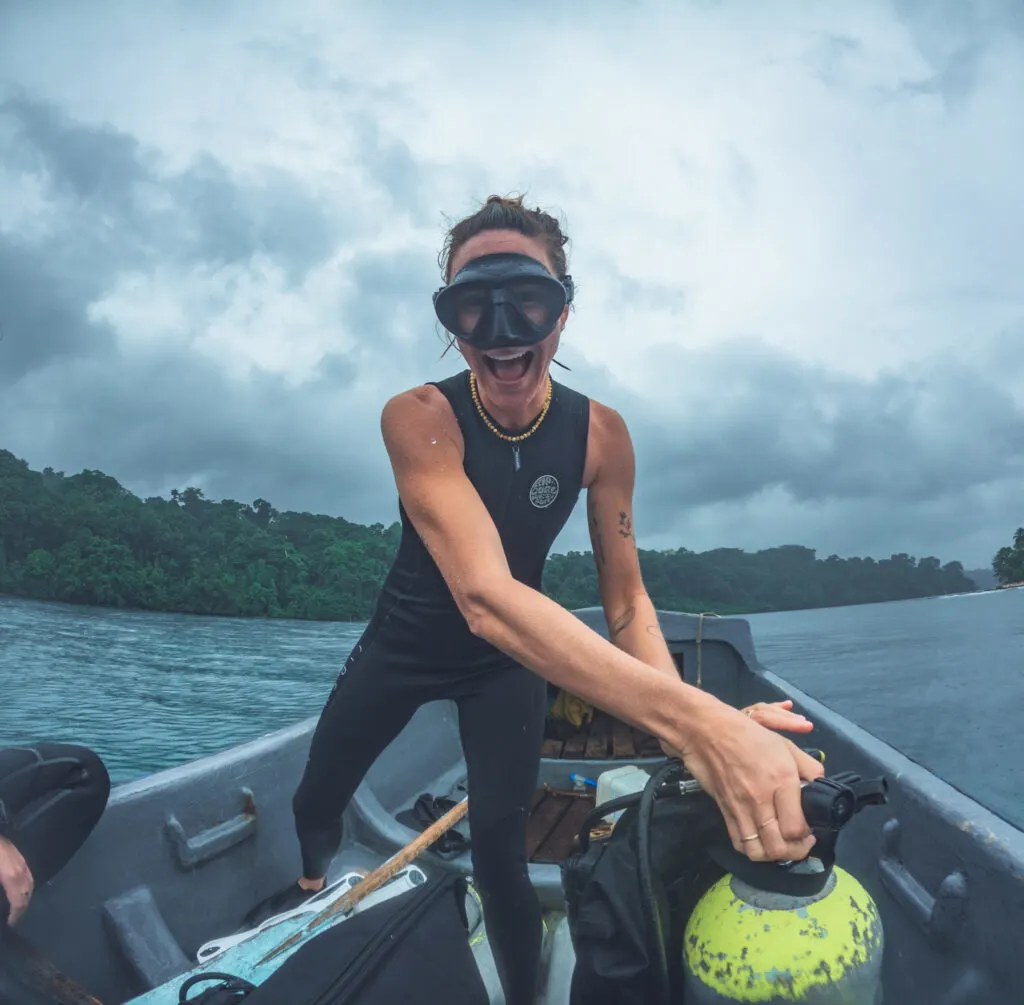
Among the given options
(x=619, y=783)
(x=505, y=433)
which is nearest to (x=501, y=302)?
(x=505, y=433)

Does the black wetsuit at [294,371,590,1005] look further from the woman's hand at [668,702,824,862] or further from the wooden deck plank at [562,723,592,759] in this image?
the wooden deck plank at [562,723,592,759]

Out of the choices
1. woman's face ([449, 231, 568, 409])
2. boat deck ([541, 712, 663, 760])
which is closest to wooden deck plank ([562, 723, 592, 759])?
boat deck ([541, 712, 663, 760])

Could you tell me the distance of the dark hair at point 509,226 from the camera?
2125 mm

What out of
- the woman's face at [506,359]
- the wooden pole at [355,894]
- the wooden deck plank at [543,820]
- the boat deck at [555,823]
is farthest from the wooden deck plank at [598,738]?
the woman's face at [506,359]

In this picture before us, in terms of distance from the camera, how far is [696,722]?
1159 mm

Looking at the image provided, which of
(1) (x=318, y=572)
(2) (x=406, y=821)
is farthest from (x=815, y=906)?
(1) (x=318, y=572)

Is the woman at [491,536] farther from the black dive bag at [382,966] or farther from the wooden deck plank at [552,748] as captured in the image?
the wooden deck plank at [552,748]

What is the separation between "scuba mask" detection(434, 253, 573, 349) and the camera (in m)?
1.96

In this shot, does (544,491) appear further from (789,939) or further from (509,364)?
(789,939)

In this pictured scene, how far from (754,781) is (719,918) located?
1.15ft

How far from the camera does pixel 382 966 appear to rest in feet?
5.08

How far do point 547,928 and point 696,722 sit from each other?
2248 millimetres

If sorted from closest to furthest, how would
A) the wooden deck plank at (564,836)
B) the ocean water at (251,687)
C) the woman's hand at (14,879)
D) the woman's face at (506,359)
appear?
1. the woman's hand at (14,879)
2. the woman's face at (506,359)
3. the wooden deck plank at (564,836)
4. the ocean water at (251,687)

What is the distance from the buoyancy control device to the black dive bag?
0.41m
